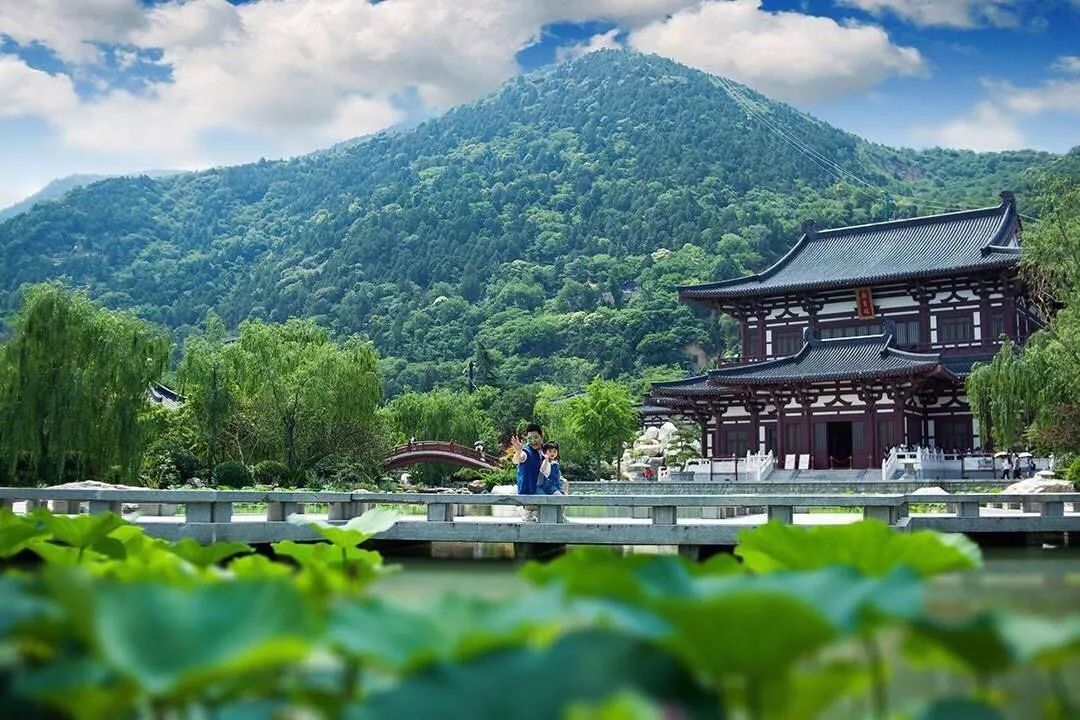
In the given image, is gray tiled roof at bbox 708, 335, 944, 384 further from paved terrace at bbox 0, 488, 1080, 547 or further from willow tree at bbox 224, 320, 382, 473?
paved terrace at bbox 0, 488, 1080, 547

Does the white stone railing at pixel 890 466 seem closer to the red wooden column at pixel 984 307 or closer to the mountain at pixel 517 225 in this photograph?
the red wooden column at pixel 984 307

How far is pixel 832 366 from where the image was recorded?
102ft

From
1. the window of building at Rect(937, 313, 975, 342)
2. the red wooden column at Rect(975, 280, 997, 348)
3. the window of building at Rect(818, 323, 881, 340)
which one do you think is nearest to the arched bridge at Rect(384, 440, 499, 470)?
the window of building at Rect(818, 323, 881, 340)

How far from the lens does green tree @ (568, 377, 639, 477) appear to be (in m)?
41.9

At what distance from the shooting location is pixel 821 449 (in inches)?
1270

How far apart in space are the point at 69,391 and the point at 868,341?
21993 millimetres

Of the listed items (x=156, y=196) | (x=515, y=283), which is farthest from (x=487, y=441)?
(x=156, y=196)

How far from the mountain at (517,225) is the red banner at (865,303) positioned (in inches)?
1665

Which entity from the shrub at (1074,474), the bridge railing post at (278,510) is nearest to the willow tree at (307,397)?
the bridge railing post at (278,510)

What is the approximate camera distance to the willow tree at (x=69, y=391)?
23391mm

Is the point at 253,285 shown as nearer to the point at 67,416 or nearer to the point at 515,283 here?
the point at 515,283

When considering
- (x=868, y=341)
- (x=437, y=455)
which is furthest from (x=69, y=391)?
(x=868, y=341)

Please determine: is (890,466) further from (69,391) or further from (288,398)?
(69,391)

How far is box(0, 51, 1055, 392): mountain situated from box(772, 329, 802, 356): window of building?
39706mm
